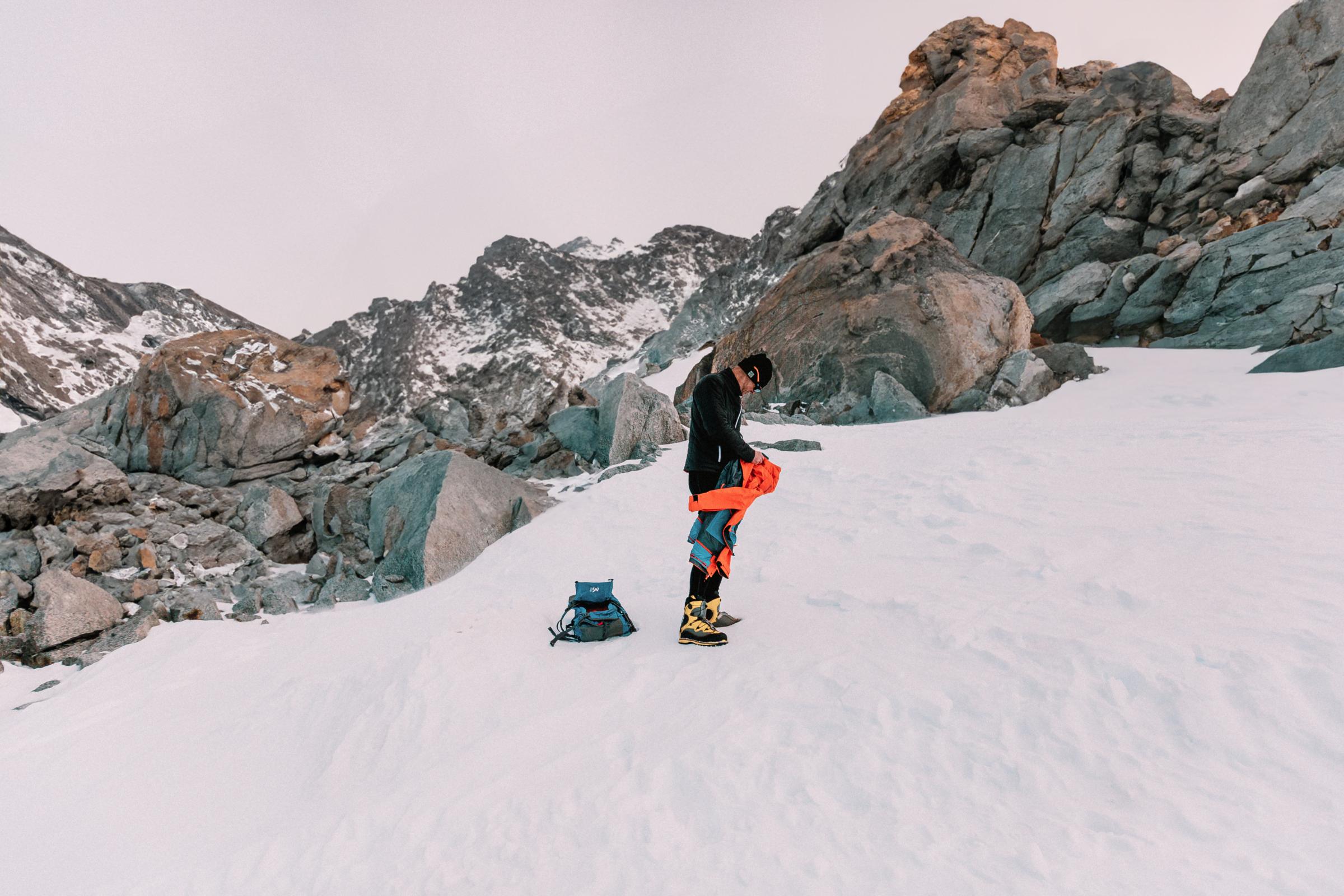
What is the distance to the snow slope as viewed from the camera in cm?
231

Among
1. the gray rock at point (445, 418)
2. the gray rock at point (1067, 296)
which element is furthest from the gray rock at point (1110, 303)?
the gray rock at point (445, 418)

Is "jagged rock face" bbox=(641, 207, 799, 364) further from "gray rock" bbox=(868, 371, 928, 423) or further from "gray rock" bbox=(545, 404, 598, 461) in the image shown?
"gray rock" bbox=(545, 404, 598, 461)

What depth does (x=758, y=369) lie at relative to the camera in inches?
190

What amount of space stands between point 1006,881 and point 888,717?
100 centimetres

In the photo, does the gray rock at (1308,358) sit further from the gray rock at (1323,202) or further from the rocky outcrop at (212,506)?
the rocky outcrop at (212,506)

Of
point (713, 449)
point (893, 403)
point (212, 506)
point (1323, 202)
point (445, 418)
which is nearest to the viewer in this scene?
point (713, 449)

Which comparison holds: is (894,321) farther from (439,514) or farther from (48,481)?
(48,481)

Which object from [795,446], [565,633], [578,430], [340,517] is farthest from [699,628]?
[340,517]

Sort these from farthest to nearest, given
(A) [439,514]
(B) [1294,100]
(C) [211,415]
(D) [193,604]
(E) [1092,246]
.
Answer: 1. (E) [1092,246]
2. (C) [211,415]
3. (B) [1294,100]
4. (A) [439,514]
5. (D) [193,604]

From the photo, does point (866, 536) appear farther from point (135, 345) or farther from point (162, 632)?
point (135, 345)

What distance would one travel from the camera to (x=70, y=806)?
4.31 metres

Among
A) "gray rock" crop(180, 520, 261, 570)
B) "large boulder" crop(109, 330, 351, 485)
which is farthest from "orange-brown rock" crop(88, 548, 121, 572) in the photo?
"large boulder" crop(109, 330, 351, 485)

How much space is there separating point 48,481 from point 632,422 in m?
14.2

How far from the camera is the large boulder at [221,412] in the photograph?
20.0m
